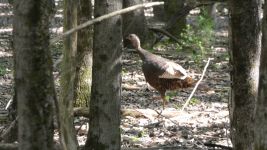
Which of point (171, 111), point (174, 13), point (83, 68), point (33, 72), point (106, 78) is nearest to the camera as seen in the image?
point (33, 72)

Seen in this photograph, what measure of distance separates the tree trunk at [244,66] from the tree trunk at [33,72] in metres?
2.36

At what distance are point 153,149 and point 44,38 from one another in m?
3.56

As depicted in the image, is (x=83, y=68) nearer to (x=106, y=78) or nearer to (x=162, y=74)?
(x=162, y=74)

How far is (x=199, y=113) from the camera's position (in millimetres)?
8750

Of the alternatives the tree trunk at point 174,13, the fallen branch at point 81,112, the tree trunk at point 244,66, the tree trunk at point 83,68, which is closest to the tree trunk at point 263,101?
the tree trunk at point 244,66

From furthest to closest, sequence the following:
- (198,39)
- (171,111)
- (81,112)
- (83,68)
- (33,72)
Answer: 1. (198,39)
2. (171,111)
3. (83,68)
4. (81,112)
5. (33,72)

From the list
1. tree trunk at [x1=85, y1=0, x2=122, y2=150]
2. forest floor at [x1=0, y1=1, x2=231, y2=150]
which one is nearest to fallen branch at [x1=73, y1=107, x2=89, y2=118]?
forest floor at [x1=0, y1=1, x2=231, y2=150]

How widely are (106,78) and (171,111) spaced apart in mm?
3529

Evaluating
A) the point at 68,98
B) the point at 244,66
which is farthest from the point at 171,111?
the point at 68,98

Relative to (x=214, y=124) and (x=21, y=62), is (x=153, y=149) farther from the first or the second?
(x=21, y=62)

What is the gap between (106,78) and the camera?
5.10 m

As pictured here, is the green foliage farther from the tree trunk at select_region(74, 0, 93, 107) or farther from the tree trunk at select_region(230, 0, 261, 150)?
the tree trunk at select_region(230, 0, 261, 150)

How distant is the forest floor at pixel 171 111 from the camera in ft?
23.2

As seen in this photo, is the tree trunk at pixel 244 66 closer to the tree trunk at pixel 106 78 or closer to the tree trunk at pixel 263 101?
the tree trunk at pixel 106 78
